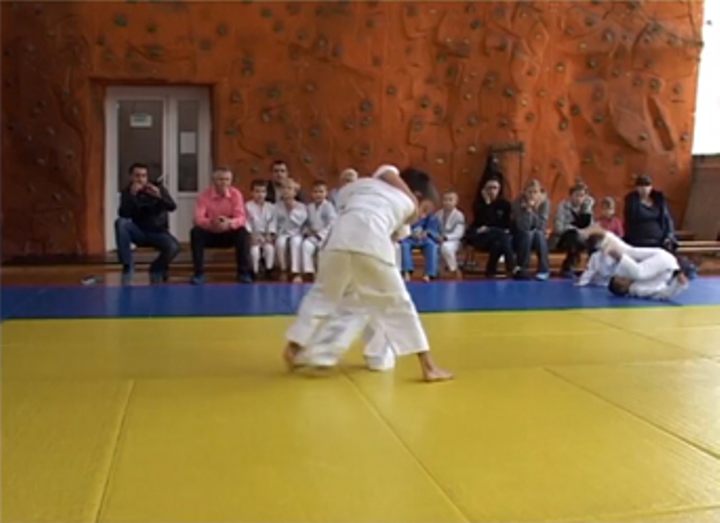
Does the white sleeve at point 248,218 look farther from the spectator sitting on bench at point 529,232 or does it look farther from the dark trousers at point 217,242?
the spectator sitting on bench at point 529,232

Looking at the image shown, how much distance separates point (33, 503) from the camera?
2453 millimetres

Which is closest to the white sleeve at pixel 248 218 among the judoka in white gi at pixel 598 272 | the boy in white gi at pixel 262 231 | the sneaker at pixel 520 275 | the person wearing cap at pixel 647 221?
the boy in white gi at pixel 262 231

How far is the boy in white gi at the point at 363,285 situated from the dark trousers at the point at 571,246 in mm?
5472

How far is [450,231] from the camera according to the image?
9.41 meters

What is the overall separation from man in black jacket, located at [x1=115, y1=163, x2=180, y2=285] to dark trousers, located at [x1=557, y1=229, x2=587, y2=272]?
456 cm

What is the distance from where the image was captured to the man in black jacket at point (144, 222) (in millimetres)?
8461

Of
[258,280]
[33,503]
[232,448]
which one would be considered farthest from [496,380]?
[258,280]

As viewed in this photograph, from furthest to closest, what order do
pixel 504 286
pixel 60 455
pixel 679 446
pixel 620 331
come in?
1. pixel 504 286
2. pixel 620 331
3. pixel 679 446
4. pixel 60 455

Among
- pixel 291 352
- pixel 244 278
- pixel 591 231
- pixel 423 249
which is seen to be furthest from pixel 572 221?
pixel 291 352

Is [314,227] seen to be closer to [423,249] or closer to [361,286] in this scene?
[423,249]

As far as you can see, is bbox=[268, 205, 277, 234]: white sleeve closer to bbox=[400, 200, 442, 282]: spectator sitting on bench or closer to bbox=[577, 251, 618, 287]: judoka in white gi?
bbox=[400, 200, 442, 282]: spectator sitting on bench

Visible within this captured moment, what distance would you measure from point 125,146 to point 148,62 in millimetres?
1431

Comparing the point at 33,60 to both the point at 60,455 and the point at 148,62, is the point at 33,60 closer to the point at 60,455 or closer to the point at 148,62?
the point at 148,62

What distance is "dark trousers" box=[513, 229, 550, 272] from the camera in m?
9.15
